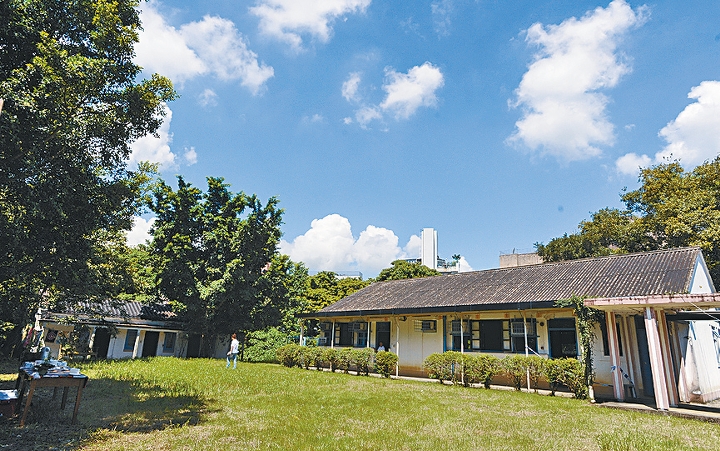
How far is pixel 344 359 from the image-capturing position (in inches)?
691

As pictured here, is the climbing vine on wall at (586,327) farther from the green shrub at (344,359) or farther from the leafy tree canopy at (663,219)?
the leafy tree canopy at (663,219)

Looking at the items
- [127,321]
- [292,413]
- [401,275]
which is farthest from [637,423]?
[401,275]

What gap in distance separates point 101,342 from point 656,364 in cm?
2599

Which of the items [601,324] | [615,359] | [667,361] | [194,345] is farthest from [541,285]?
[194,345]

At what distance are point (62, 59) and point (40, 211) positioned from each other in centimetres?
247

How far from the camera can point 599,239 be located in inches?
1192

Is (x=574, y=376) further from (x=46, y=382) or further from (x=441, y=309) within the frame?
(x=46, y=382)

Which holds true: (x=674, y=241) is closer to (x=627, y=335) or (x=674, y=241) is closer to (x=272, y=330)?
(x=627, y=335)

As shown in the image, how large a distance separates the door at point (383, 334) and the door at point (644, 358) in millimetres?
10188

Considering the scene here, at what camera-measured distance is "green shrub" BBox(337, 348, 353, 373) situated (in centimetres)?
1748

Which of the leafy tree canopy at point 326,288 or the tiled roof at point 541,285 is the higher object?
the leafy tree canopy at point 326,288

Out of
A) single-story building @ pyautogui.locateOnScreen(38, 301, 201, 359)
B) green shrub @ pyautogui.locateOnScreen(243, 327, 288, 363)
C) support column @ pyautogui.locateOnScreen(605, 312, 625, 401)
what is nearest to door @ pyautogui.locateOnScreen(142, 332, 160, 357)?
single-story building @ pyautogui.locateOnScreen(38, 301, 201, 359)

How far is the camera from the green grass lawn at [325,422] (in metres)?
5.92

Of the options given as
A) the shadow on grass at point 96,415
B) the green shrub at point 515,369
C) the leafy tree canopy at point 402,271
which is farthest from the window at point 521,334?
the leafy tree canopy at point 402,271
